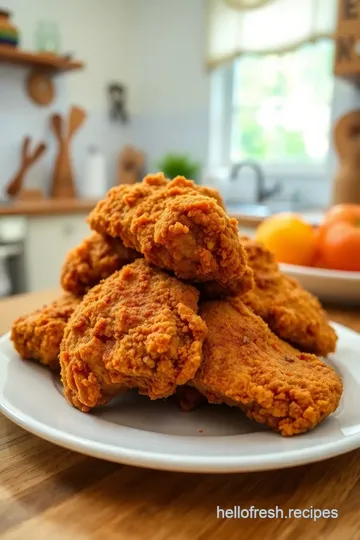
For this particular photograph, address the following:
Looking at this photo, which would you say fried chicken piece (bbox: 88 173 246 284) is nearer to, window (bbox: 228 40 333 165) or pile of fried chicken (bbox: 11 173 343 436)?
pile of fried chicken (bbox: 11 173 343 436)

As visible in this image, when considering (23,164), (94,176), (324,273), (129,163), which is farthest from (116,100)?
(324,273)

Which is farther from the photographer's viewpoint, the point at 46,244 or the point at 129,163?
the point at 129,163

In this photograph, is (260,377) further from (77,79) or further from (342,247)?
(77,79)

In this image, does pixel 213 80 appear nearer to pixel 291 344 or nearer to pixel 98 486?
pixel 291 344

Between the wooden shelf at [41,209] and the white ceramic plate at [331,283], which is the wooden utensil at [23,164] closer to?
the wooden shelf at [41,209]

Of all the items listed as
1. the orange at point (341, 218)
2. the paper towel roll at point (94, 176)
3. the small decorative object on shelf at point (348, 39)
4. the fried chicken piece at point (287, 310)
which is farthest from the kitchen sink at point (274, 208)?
the fried chicken piece at point (287, 310)

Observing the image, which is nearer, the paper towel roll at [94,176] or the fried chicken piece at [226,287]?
the fried chicken piece at [226,287]
